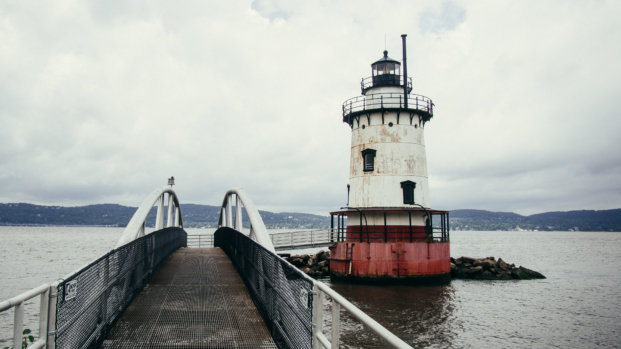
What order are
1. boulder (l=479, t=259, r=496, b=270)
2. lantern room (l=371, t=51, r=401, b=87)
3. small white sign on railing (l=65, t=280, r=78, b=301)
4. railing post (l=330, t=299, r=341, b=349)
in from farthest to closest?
boulder (l=479, t=259, r=496, b=270)
lantern room (l=371, t=51, r=401, b=87)
small white sign on railing (l=65, t=280, r=78, b=301)
railing post (l=330, t=299, r=341, b=349)

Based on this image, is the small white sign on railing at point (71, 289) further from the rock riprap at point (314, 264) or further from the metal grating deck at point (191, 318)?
the rock riprap at point (314, 264)

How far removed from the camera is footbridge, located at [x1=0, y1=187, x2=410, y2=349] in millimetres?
4452

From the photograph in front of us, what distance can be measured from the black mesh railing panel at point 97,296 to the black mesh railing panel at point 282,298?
2.27 m

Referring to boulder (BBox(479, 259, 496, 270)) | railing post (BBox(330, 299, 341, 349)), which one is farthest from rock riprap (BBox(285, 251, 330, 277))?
railing post (BBox(330, 299, 341, 349))

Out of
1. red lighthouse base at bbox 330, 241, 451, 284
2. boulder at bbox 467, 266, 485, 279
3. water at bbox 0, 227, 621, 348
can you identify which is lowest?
water at bbox 0, 227, 621, 348

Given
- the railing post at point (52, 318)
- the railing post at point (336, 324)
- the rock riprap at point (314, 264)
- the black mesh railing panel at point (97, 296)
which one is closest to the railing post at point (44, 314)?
the railing post at point (52, 318)

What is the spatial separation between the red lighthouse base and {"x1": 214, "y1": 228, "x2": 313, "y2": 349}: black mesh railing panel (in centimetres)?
1543

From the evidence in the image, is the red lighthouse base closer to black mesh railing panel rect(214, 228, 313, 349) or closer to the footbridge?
the footbridge

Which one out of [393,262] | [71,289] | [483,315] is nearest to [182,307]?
[71,289]

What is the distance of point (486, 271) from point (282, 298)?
97.9 ft

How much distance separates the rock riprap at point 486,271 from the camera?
31578 millimetres

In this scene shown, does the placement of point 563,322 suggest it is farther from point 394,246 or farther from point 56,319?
point 56,319

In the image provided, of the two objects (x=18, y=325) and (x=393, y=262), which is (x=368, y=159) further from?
(x=18, y=325)

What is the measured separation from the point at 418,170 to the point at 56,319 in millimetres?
23414
